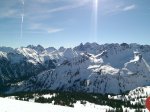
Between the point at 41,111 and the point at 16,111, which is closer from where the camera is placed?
the point at 16,111

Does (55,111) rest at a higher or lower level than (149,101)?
lower

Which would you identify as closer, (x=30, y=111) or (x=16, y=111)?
(x=16, y=111)

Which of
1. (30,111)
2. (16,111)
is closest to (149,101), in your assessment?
(16,111)

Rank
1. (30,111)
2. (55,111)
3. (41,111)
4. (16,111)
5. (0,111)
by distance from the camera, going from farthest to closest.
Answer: (55,111), (41,111), (30,111), (16,111), (0,111)

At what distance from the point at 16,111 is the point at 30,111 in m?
7.59

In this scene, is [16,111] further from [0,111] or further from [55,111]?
[55,111]

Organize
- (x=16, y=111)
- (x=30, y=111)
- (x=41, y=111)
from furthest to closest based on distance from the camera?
(x=41, y=111), (x=30, y=111), (x=16, y=111)

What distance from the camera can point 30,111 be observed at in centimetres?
7319

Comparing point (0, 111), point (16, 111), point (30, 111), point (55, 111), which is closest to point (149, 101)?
point (0, 111)

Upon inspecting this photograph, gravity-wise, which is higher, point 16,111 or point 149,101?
point 149,101

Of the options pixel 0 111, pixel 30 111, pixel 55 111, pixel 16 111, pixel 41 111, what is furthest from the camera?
pixel 55 111

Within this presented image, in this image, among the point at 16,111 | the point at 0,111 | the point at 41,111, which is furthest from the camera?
the point at 41,111

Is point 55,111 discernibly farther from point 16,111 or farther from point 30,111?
point 16,111

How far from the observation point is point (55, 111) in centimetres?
8588
